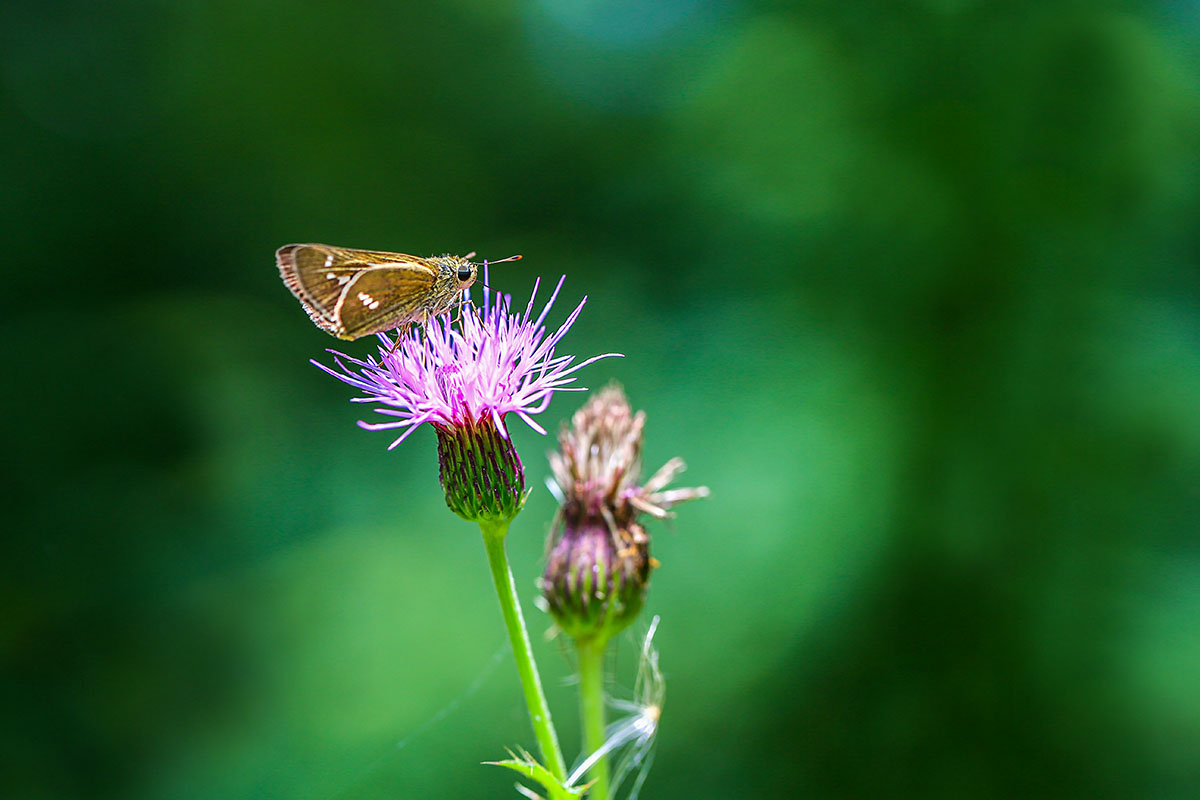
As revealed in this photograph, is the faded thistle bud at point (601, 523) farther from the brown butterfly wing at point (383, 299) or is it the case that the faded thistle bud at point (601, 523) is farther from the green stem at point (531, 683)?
the brown butterfly wing at point (383, 299)

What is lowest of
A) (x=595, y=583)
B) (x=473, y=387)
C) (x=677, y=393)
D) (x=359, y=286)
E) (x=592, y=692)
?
(x=592, y=692)

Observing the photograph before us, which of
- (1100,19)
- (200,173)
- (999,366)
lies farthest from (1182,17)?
(200,173)

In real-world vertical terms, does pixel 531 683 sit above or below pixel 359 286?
below

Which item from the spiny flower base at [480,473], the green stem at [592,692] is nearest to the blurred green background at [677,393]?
the green stem at [592,692]

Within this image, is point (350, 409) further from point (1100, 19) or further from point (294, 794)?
point (1100, 19)

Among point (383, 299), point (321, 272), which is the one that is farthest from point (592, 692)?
point (321, 272)

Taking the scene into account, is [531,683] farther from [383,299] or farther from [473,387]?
[383,299]

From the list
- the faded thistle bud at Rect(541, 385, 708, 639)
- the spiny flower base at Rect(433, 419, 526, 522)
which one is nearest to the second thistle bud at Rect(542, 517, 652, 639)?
the faded thistle bud at Rect(541, 385, 708, 639)
